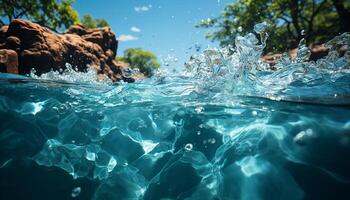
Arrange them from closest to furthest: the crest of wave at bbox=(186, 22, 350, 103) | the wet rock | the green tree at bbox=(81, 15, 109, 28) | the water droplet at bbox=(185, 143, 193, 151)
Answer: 1. the water droplet at bbox=(185, 143, 193, 151)
2. the crest of wave at bbox=(186, 22, 350, 103)
3. the wet rock
4. the green tree at bbox=(81, 15, 109, 28)

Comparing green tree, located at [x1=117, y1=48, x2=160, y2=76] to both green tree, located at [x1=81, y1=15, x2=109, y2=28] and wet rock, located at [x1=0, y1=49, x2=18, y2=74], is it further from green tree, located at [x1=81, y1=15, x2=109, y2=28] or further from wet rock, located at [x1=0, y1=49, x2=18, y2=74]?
wet rock, located at [x1=0, y1=49, x2=18, y2=74]

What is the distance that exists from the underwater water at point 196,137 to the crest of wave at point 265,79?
0.02 metres

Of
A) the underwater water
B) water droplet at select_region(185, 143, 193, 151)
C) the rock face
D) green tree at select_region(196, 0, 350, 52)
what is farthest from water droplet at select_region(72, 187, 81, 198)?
green tree at select_region(196, 0, 350, 52)

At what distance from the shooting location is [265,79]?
598 centimetres

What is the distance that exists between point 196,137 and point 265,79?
265 centimetres

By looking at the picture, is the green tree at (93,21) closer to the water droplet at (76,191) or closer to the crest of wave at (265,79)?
the crest of wave at (265,79)

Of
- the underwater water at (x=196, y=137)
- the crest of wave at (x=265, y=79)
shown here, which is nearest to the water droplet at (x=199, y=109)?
the underwater water at (x=196, y=137)

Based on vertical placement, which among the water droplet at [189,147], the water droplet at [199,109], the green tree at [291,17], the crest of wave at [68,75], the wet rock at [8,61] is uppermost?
the green tree at [291,17]

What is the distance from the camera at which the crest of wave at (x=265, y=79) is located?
4.83m

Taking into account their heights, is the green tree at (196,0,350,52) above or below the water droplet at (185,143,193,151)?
above

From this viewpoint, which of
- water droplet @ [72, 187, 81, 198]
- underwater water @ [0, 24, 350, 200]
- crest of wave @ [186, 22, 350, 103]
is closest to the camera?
underwater water @ [0, 24, 350, 200]

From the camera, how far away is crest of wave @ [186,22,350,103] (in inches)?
190

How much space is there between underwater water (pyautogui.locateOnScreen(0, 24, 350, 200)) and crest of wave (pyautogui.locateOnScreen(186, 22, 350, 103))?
2 cm

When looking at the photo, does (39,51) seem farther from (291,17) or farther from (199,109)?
(291,17)
